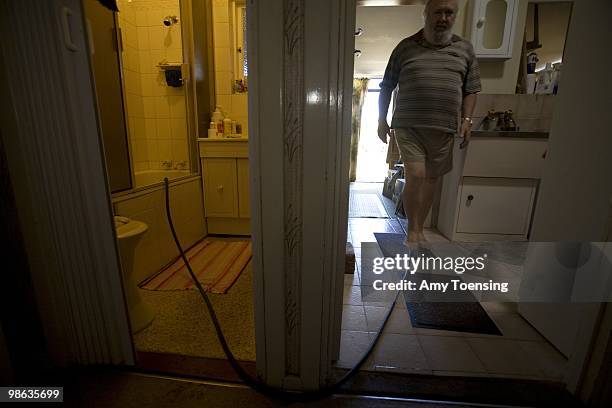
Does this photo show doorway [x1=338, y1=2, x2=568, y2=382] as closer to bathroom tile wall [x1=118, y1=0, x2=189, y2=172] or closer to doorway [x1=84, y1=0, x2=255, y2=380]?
doorway [x1=84, y1=0, x2=255, y2=380]

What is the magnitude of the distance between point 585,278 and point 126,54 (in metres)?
2.79

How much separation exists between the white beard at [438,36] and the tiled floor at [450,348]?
124cm

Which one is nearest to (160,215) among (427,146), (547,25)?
(427,146)

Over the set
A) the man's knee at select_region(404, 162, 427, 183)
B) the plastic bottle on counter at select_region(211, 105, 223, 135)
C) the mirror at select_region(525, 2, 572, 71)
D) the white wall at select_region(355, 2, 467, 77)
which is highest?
the white wall at select_region(355, 2, 467, 77)

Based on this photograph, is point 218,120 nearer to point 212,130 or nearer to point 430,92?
point 212,130

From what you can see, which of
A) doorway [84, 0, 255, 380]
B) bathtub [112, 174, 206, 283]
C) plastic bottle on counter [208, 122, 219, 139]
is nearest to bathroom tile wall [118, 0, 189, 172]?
doorway [84, 0, 255, 380]

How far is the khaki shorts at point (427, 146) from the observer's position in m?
1.27

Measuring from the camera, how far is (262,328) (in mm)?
669

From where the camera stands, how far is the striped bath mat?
1.29 meters

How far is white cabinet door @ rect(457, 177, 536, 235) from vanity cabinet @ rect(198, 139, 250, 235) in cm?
159

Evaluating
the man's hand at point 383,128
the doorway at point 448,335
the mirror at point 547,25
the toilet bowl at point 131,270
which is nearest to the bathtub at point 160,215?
the toilet bowl at point 131,270

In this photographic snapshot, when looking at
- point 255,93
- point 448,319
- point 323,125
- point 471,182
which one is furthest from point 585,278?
point 471,182

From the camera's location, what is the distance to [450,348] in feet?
2.92

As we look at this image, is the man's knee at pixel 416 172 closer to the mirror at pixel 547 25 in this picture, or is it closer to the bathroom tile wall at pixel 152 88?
the bathroom tile wall at pixel 152 88
